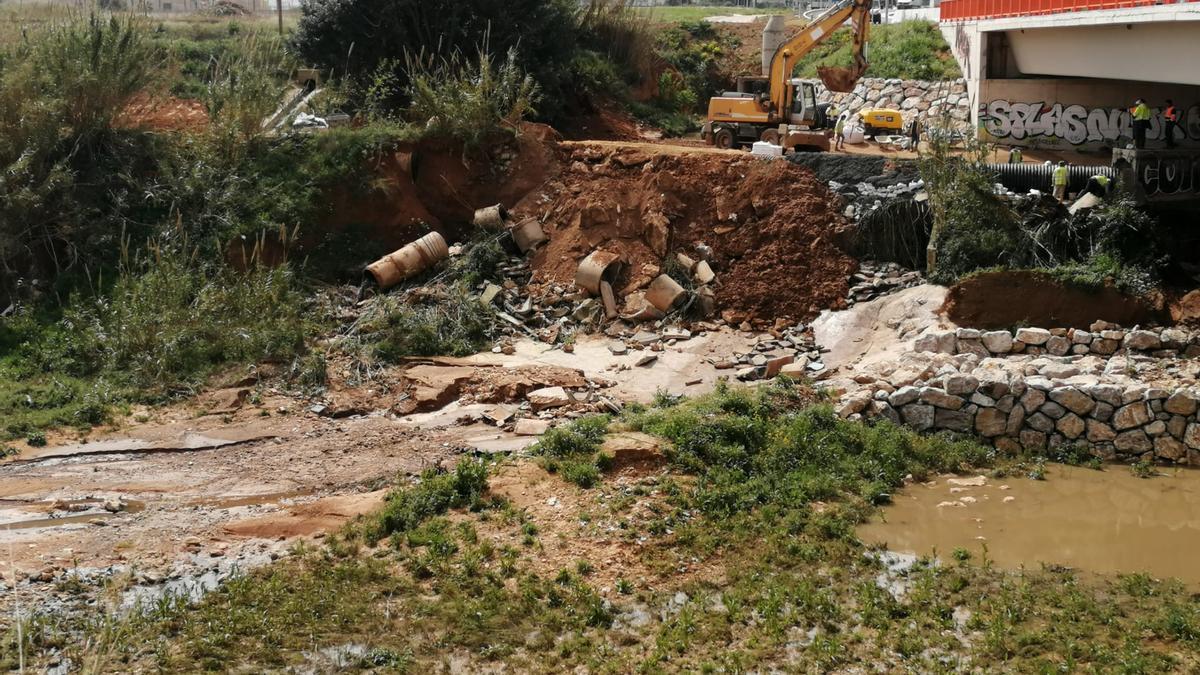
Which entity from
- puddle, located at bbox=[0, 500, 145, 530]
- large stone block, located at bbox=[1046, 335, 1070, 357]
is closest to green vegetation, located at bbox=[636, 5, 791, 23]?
large stone block, located at bbox=[1046, 335, 1070, 357]

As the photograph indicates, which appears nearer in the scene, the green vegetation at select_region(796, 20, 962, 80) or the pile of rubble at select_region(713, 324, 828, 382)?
the pile of rubble at select_region(713, 324, 828, 382)

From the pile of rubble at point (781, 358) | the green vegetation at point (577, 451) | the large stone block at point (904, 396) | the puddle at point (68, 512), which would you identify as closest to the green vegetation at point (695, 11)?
the pile of rubble at point (781, 358)

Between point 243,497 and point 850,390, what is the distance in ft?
26.2

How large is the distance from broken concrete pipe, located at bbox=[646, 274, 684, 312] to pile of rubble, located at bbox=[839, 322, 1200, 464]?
379cm

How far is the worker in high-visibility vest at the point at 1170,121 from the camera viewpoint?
25.5 m

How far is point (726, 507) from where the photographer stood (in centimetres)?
1358

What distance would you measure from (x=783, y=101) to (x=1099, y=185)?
700cm

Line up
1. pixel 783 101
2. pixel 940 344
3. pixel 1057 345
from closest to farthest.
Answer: pixel 1057 345, pixel 940 344, pixel 783 101

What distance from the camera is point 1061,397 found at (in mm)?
15578

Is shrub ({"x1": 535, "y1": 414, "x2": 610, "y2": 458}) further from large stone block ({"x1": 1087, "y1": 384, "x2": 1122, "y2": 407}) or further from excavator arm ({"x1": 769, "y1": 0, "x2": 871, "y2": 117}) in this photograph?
excavator arm ({"x1": 769, "y1": 0, "x2": 871, "y2": 117})

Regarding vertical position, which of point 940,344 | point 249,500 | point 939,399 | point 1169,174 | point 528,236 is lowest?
point 249,500

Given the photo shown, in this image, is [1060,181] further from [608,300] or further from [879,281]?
[608,300]

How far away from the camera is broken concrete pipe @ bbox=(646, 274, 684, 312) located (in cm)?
1967

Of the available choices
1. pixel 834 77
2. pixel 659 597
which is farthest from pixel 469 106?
pixel 834 77
